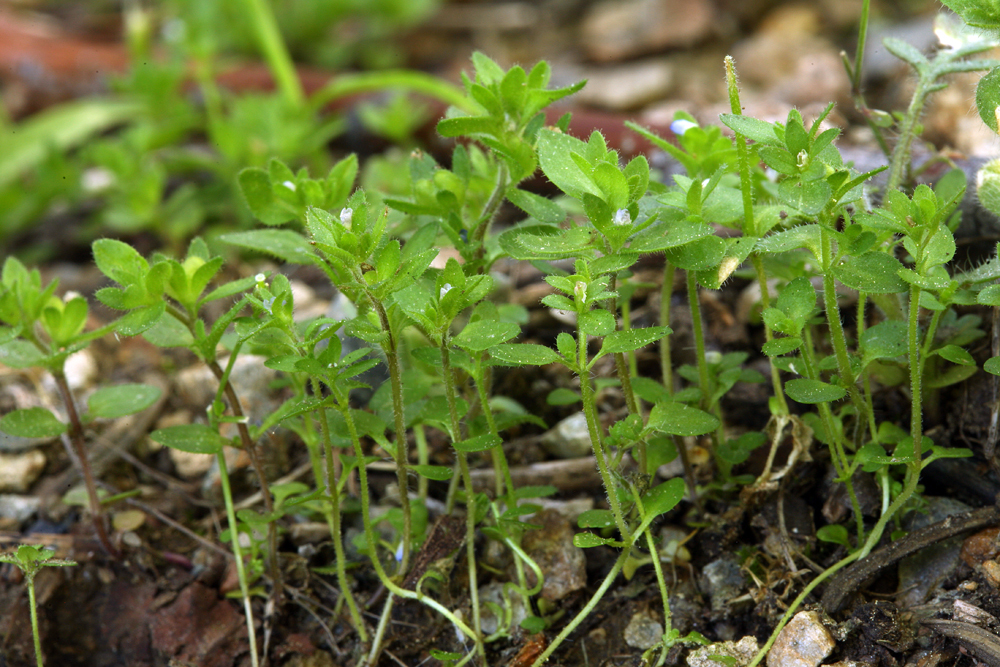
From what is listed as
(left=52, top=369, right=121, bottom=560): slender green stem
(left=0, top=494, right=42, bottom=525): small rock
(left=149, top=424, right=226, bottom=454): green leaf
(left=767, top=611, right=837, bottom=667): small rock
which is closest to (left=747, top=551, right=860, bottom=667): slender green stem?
(left=767, top=611, right=837, bottom=667): small rock

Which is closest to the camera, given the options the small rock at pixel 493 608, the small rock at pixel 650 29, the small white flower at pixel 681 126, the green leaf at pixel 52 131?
the small white flower at pixel 681 126

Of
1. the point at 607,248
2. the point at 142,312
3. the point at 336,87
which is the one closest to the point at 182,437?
the point at 142,312

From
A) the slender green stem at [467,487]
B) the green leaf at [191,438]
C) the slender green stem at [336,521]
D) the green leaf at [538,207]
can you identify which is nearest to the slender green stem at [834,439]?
the green leaf at [538,207]

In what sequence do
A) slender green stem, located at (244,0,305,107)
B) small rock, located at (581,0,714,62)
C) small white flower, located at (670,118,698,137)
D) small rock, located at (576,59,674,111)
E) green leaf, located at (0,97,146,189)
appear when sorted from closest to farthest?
small white flower, located at (670,118,698,137), slender green stem, located at (244,0,305,107), green leaf, located at (0,97,146,189), small rock, located at (576,59,674,111), small rock, located at (581,0,714,62)

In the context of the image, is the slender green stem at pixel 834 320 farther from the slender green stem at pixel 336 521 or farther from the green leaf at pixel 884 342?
the slender green stem at pixel 336 521

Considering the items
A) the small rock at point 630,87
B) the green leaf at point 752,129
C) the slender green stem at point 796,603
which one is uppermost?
the green leaf at point 752,129

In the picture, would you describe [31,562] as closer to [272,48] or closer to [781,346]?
[781,346]

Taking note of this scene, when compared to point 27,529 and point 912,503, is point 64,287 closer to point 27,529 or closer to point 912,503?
point 27,529

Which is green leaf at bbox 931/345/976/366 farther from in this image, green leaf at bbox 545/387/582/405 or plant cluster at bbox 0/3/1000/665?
green leaf at bbox 545/387/582/405

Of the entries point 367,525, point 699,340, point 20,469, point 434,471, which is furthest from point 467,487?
point 20,469
